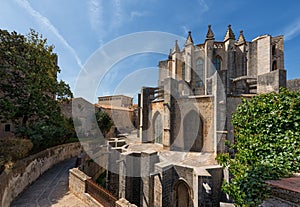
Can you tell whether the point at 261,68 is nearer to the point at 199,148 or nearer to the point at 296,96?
the point at 199,148

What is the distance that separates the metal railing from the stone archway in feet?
24.6

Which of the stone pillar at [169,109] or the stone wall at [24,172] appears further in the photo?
the stone pillar at [169,109]

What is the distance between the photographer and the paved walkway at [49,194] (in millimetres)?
6512

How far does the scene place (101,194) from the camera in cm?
595

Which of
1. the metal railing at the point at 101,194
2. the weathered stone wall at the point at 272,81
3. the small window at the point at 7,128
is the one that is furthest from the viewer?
the small window at the point at 7,128

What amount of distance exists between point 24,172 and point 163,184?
7.99 m

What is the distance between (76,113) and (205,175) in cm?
2208

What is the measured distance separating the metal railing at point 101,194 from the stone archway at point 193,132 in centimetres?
750

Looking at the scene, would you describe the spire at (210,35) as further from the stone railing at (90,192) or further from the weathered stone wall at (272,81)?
the stone railing at (90,192)

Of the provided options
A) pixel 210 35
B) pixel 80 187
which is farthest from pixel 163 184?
pixel 210 35

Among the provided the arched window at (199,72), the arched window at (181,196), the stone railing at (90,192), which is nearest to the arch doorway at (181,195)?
the arched window at (181,196)

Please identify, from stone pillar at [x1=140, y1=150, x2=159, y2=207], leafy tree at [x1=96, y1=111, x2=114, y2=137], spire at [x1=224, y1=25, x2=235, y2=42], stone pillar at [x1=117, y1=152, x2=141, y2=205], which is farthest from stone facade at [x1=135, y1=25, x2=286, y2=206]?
Result: leafy tree at [x1=96, y1=111, x2=114, y2=137]

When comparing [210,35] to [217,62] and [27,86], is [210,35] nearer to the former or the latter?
Answer: [217,62]

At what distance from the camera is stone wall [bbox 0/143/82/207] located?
6006 mm
